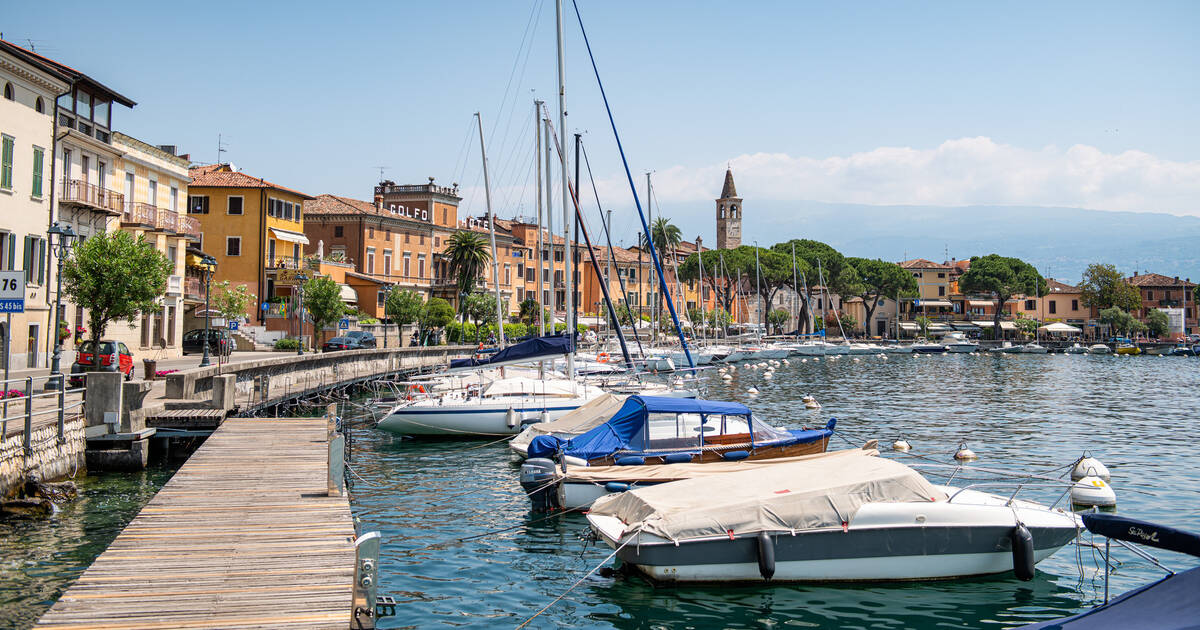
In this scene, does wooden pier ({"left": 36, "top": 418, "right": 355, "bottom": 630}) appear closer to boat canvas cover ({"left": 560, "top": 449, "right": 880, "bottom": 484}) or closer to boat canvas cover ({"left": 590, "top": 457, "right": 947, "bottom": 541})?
boat canvas cover ({"left": 590, "top": 457, "right": 947, "bottom": 541})

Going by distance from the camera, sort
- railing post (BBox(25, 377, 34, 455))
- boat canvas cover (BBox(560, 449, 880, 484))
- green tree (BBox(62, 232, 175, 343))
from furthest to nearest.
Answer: green tree (BBox(62, 232, 175, 343))
railing post (BBox(25, 377, 34, 455))
boat canvas cover (BBox(560, 449, 880, 484))

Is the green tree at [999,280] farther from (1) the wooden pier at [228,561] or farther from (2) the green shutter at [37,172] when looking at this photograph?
(1) the wooden pier at [228,561]

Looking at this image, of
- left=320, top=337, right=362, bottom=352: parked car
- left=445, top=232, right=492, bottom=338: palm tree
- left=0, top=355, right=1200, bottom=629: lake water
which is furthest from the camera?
left=445, top=232, right=492, bottom=338: palm tree

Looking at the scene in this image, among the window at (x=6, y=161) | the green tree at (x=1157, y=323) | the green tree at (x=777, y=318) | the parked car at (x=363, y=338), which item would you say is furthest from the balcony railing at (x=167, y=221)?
the green tree at (x=1157, y=323)

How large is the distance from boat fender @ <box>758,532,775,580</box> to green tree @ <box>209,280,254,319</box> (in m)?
51.5

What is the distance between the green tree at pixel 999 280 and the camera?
493 ft

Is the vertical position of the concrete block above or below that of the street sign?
below

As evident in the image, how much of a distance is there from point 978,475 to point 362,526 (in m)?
17.5

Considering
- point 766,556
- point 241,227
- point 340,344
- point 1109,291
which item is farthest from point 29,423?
point 1109,291

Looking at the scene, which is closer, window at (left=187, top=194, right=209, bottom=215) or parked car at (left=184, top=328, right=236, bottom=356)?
parked car at (left=184, top=328, right=236, bottom=356)

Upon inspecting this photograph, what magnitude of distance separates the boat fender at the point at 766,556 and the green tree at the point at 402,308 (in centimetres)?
6353

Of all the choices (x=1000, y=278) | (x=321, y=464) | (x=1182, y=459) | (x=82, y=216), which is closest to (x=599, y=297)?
(x=1000, y=278)

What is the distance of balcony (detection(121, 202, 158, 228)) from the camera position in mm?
50625

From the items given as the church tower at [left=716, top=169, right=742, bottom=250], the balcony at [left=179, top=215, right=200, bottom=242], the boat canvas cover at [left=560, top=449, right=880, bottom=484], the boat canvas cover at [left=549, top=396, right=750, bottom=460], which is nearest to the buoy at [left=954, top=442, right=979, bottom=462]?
the boat canvas cover at [left=549, top=396, right=750, bottom=460]
